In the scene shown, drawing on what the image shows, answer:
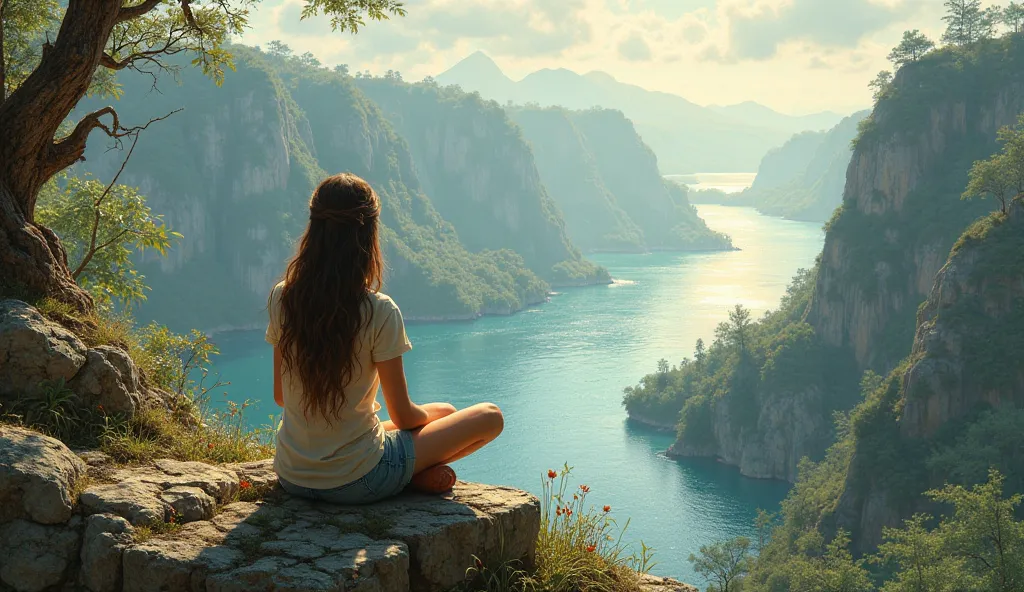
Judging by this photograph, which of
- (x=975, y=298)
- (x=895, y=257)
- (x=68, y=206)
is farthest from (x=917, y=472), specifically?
(x=68, y=206)

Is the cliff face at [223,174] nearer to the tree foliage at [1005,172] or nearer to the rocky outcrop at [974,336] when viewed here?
the rocky outcrop at [974,336]

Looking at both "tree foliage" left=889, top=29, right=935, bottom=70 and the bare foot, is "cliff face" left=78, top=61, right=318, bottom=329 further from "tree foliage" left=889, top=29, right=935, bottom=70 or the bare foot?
the bare foot

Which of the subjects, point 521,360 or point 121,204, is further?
point 521,360

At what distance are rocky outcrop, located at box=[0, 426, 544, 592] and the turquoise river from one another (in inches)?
1422

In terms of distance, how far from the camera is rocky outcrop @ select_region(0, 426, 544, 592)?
414 centimetres

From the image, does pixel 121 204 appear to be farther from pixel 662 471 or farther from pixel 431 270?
pixel 431 270

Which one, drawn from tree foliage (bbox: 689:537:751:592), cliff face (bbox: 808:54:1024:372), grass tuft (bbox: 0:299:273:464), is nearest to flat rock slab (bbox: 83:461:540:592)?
grass tuft (bbox: 0:299:273:464)

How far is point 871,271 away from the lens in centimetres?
7825

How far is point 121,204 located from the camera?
9.67 metres

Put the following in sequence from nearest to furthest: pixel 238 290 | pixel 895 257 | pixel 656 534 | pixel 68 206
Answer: pixel 68 206
pixel 656 534
pixel 895 257
pixel 238 290

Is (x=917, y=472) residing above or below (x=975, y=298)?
below

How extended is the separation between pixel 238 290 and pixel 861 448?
95.2 meters

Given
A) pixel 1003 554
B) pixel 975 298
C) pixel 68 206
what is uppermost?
pixel 68 206

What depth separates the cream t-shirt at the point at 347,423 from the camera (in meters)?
4.55
